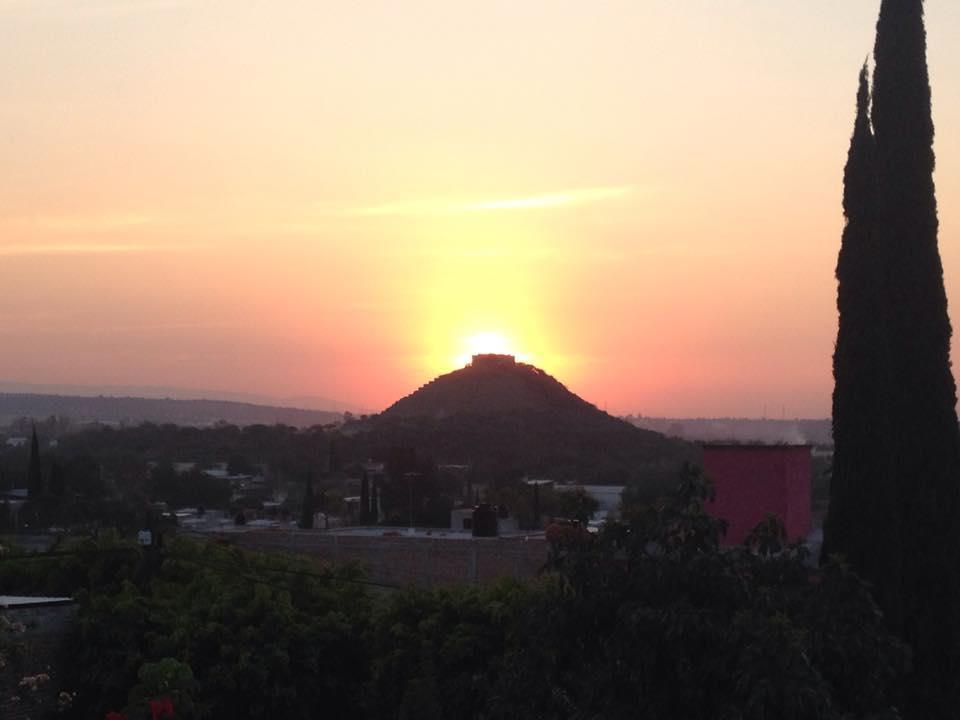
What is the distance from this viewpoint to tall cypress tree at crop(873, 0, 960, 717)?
1839 cm

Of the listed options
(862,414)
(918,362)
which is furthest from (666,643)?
(918,362)

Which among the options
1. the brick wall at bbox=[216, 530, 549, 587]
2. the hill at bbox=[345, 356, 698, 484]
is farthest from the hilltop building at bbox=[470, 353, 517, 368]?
the brick wall at bbox=[216, 530, 549, 587]

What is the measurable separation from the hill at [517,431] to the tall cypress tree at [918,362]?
53719 millimetres

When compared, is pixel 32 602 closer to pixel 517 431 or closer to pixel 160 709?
pixel 160 709

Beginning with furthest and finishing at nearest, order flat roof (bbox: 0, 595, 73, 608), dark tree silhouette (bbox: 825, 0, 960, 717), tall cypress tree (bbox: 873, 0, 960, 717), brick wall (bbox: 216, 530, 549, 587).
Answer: brick wall (bbox: 216, 530, 549, 587), flat roof (bbox: 0, 595, 73, 608), tall cypress tree (bbox: 873, 0, 960, 717), dark tree silhouette (bbox: 825, 0, 960, 717)

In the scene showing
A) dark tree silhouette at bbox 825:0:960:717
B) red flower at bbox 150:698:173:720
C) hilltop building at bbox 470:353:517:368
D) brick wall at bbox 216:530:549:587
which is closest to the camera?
red flower at bbox 150:698:173:720

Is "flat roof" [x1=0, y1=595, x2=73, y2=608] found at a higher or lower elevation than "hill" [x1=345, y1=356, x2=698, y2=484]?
lower

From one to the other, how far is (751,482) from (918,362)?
13.7ft

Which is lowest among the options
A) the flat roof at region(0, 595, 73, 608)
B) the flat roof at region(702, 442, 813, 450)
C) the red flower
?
the red flower

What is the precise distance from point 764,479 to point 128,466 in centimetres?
7010

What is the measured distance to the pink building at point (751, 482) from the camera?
22.5m

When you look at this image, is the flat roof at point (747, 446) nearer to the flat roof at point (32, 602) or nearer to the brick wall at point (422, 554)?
the brick wall at point (422, 554)

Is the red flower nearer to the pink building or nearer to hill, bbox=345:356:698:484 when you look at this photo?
the pink building

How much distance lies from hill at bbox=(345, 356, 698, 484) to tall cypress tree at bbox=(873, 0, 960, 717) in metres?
53.7
